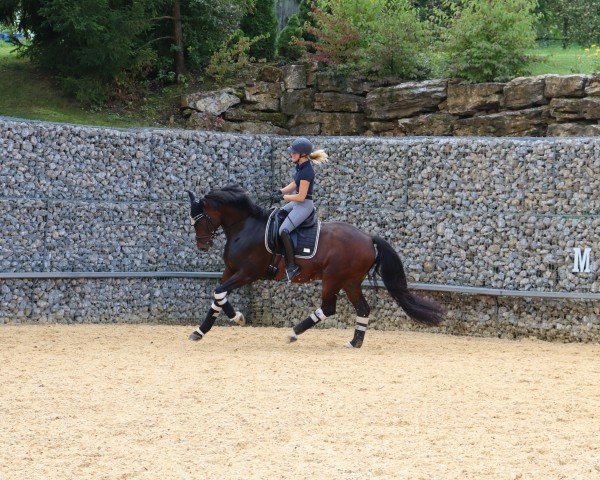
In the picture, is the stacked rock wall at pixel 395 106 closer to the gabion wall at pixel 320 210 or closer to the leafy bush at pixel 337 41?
the leafy bush at pixel 337 41

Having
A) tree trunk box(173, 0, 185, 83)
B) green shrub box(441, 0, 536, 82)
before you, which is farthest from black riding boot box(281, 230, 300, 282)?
tree trunk box(173, 0, 185, 83)

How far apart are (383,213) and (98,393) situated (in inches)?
232

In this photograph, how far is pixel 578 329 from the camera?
12078 mm

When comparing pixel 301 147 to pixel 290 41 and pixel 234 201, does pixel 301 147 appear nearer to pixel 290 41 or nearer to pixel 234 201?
pixel 234 201

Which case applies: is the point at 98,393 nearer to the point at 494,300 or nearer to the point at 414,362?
the point at 414,362

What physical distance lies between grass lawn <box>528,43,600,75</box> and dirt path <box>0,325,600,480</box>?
8.44m

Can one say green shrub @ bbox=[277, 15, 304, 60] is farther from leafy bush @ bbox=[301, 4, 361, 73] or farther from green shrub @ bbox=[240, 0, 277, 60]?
leafy bush @ bbox=[301, 4, 361, 73]

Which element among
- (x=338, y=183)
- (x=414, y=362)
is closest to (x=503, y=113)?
(x=338, y=183)

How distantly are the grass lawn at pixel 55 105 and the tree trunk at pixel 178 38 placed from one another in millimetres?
454

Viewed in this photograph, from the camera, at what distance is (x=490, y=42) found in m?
17.5

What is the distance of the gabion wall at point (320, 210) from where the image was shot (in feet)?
40.3

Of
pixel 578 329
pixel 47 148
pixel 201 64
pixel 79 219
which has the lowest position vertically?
pixel 578 329

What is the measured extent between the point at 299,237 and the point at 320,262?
370 mm

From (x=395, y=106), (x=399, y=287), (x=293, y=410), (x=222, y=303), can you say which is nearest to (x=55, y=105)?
(x=395, y=106)
